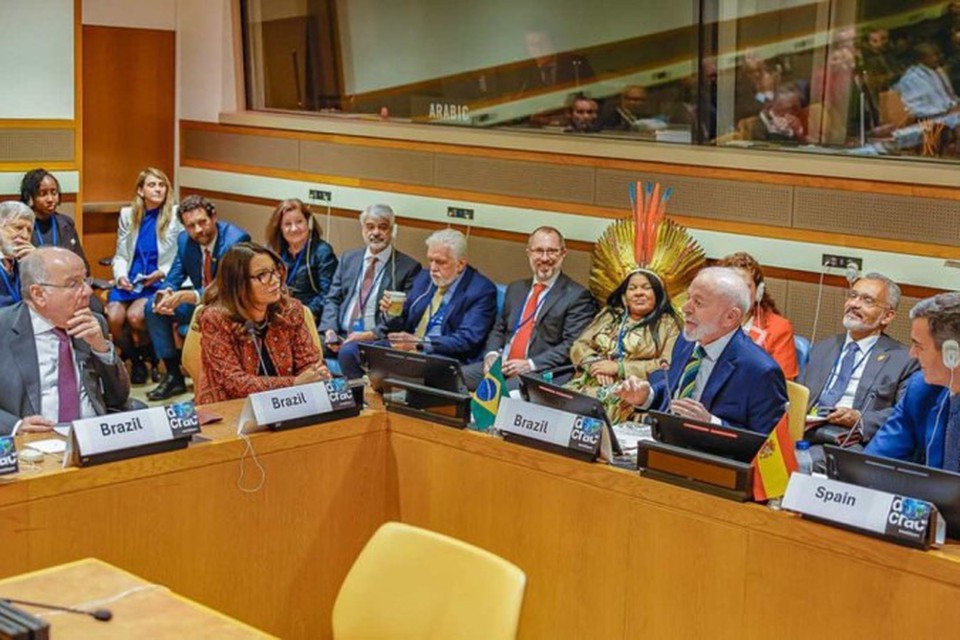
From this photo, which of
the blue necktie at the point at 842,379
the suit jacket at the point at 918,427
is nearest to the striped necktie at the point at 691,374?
the suit jacket at the point at 918,427

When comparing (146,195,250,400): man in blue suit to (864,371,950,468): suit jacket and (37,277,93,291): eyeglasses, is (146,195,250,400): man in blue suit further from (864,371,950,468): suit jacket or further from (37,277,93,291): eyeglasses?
(864,371,950,468): suit jacket

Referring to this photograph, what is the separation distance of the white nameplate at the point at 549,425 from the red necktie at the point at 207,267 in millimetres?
3914

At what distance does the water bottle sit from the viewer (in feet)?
13.2

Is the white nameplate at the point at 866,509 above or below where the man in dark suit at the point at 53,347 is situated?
below

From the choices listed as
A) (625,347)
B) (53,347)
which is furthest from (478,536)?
(625,347)

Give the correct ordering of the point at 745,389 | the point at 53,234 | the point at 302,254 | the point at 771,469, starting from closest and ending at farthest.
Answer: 1. the point at 771,469
2. the point at 745,389
3. the point at 302,254
4. the point at 53,234

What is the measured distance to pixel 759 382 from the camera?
423 cm

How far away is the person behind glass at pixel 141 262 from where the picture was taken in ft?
25.8

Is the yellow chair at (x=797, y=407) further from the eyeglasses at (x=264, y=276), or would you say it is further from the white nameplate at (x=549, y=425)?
the eyeglasses at (x=264, y=276)

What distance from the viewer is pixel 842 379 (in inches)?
224

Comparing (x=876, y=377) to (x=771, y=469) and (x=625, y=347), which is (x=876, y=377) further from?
(x=771, y=469)

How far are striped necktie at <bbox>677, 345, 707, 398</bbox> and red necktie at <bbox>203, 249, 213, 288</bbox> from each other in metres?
3.82

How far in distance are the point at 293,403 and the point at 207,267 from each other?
12.2 feet

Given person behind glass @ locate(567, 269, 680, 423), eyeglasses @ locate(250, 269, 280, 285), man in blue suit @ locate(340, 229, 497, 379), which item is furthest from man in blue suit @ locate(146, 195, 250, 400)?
eyeglasses @ locate(250, 269, 280, 285)
